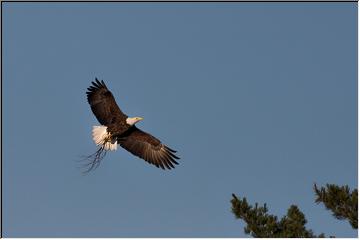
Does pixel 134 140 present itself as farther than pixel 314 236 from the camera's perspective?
Yes

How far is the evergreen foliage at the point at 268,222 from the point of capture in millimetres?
10227

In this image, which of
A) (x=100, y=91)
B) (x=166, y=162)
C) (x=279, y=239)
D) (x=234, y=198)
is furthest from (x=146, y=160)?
(x=279, y=239)

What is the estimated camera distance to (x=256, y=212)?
1056 cm

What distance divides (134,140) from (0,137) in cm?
274

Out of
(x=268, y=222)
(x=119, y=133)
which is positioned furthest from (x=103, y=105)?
(x=268, y=222)

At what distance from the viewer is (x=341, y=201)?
10.4 meters

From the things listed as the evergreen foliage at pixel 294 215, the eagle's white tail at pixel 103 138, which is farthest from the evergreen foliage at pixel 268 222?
the eagle's white tail at pixel 103 138

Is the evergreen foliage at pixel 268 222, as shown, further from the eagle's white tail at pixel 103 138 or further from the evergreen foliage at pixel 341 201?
the eagle's white tail at pixel 103 138

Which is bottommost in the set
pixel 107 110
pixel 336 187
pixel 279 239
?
pixel 279 239

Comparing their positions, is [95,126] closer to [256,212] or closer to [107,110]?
[107,110]

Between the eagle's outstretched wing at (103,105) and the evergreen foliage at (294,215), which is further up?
the eagle's outstretched wing at (103,105)

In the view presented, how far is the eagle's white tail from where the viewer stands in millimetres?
14453

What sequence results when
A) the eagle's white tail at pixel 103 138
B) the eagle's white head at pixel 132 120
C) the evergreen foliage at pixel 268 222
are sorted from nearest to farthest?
1. the evergreen foliage at pixel 268 222
2. the eagle's white tail at pixel 103 138
3. the eagle's white head at pixel 132 120

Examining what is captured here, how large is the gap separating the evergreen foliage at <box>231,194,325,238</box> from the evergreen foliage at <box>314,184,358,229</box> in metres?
0.38
